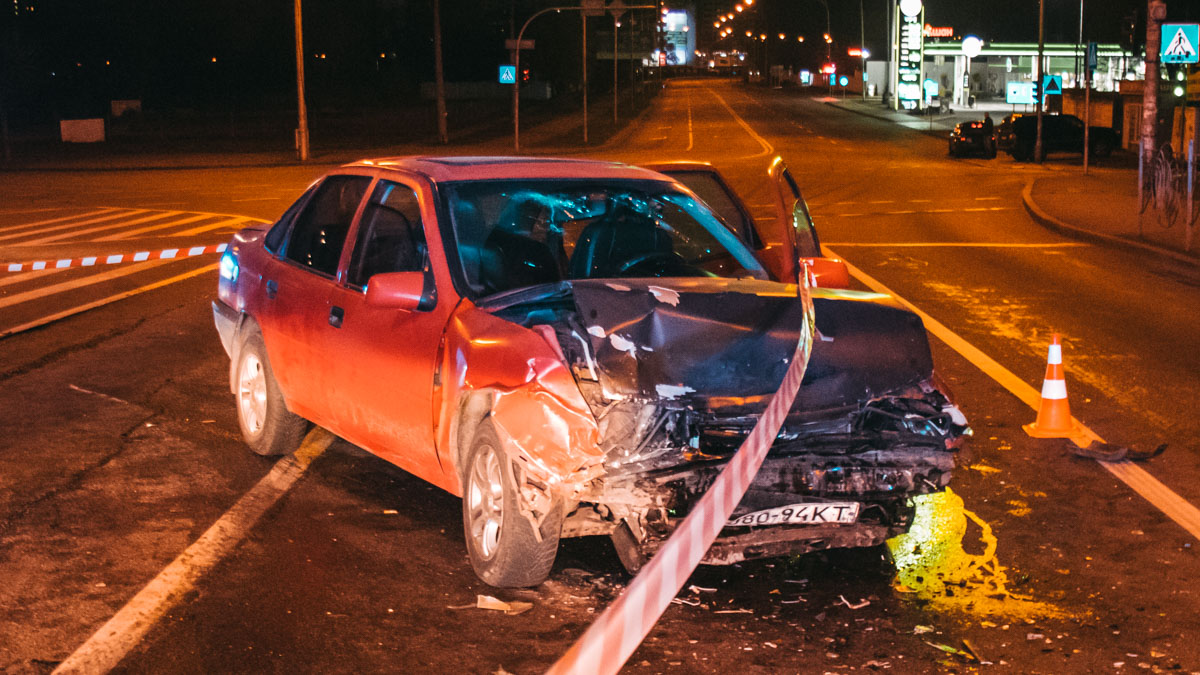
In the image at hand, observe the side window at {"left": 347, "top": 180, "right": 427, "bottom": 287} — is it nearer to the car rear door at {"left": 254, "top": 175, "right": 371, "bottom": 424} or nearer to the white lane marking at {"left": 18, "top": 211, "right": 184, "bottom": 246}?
the car rear door at {"left": 254, "top": 175, "right": 371, "bottom": 424}

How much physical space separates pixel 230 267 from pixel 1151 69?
18.5 meters

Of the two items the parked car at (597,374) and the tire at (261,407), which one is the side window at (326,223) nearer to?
the parked car at (597,374)

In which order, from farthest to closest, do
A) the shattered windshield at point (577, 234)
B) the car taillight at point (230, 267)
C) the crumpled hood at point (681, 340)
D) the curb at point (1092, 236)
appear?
the curb at point (1092, 236)
the car taillight at point (230, 267)
the shattered windshield at point (577, 234)
the crumpled hood at point (681, 340)

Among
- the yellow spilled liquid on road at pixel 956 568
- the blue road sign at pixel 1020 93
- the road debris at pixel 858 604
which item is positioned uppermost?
the blue road sign at pixel 1020 93

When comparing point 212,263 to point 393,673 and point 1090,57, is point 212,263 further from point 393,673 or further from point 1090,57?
point 1090,57

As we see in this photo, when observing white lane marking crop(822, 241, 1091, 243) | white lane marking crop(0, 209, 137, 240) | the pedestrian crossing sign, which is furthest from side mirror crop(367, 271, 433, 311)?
the pedestrian crossing sign

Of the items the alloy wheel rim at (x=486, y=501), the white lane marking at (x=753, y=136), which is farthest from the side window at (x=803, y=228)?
the white lane marking at (x=753, y=136)

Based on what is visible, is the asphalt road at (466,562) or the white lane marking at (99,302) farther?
the white lane marking at (99,302)

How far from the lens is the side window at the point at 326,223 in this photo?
6809mm

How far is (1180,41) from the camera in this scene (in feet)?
73.5

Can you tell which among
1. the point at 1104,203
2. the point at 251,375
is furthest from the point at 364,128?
the point at 251,375

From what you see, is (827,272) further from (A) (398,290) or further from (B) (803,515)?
(A) (398,290)

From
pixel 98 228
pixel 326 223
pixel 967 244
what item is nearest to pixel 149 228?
pixel 98 228

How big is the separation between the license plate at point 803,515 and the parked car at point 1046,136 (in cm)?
4211
